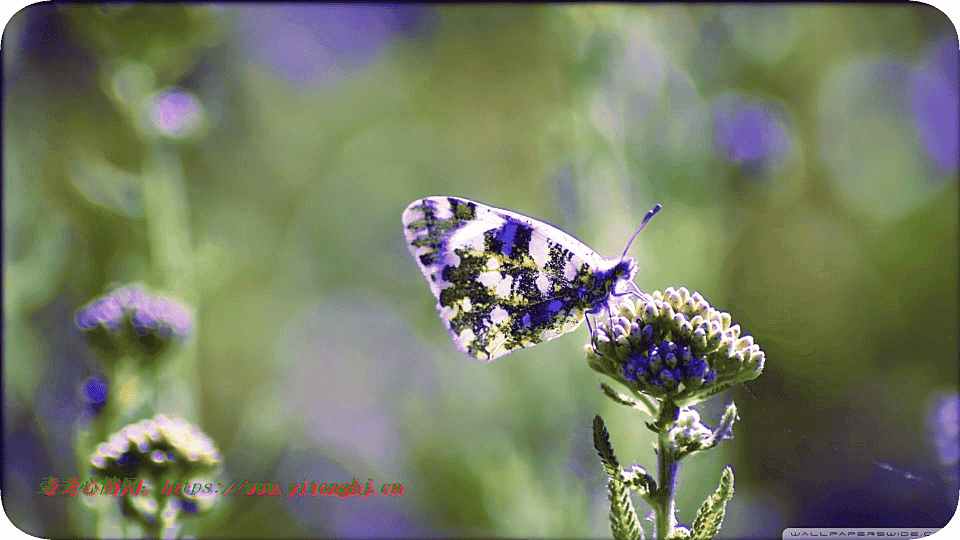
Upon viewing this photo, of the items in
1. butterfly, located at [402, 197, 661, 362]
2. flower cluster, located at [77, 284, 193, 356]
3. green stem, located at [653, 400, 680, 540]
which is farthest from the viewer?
flower cluster, located at [77, 284, 193, 356]

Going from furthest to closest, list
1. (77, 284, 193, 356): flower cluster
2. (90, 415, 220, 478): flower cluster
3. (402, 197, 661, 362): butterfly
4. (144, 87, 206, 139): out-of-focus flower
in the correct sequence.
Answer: (144, 87, 206, 139): out-of-focus flower, (77, 284, 193, 356): flower cluster, (90, 415, 220, 478): flower cluster, (402, 197, 661, 362): butterfly

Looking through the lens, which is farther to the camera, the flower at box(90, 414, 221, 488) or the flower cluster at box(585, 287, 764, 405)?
the flower at box(90, 414, 221, 488)

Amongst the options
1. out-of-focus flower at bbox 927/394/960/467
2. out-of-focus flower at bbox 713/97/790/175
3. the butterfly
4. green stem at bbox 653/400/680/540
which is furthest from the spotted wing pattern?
out-of-focus flower at bbox 927/394/960/467

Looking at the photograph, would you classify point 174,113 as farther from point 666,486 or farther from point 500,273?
point 666,486

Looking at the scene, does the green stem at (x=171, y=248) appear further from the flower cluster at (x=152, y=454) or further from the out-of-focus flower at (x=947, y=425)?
the out-of-focus flower at (x=947, y=425)

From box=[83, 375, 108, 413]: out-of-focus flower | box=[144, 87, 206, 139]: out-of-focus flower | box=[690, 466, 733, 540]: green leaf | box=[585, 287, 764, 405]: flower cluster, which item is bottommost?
box=[83, 375, 108, 413]: out-of-focus flower

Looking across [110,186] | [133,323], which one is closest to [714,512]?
[133,323]

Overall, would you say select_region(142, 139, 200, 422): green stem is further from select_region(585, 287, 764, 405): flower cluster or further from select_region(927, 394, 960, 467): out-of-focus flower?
select_region(927, 394, 960, 467): out-of-focus flower
